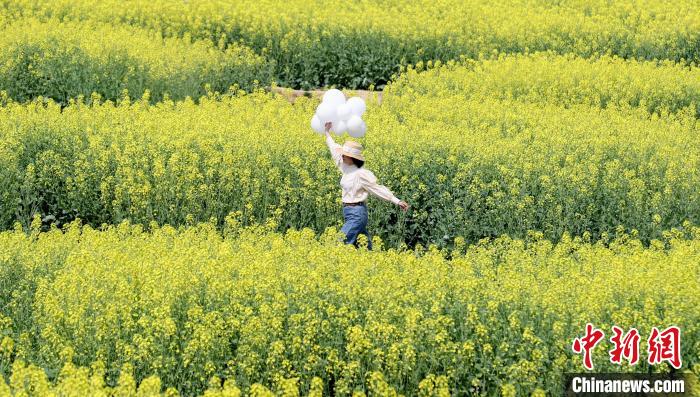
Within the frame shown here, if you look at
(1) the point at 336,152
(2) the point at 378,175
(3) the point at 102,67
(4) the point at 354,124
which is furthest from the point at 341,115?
(3) the point at 102,67

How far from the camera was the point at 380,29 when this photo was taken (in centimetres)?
2048

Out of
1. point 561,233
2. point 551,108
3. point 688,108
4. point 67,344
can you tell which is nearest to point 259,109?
point 551,108

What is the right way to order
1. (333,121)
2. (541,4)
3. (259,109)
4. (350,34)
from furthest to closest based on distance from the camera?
(541,4), (350,34), (259,109), (333,121)

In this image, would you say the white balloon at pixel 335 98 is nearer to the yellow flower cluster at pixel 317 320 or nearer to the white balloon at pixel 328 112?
the white balloon at pixel 328 112

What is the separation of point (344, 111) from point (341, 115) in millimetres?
52

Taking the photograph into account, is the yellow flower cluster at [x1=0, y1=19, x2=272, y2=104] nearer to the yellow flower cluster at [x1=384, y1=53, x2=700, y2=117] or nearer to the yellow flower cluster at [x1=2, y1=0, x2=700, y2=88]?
the yellow flower cluster at [x1=2, y1=0, x2=700, y2=88]

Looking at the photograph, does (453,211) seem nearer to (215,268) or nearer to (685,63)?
(215,268)

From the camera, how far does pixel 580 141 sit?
43.1 feet

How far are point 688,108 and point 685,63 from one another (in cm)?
453

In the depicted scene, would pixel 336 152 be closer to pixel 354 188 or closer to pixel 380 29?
pixel 354 188

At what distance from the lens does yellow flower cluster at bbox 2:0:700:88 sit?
796 inches

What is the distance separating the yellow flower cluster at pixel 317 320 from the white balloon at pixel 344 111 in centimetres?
230

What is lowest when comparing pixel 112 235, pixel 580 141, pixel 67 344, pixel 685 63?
pixel 67 344

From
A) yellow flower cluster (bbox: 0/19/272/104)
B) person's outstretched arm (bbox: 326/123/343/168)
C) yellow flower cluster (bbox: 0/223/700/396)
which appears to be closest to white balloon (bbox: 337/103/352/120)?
person's outstretched arm (bbox: 326/123/343/168)
